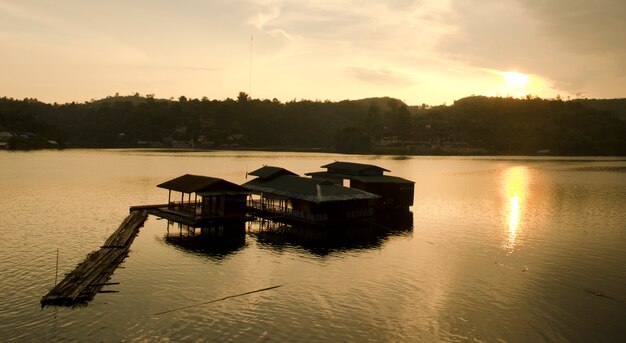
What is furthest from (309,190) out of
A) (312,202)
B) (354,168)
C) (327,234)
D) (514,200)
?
(514,200)

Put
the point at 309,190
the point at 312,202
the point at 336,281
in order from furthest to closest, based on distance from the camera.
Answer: the point at 309,190 < the point at 312,202 < the point at 336,281

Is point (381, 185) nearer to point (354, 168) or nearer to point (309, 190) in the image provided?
point (354, 168)


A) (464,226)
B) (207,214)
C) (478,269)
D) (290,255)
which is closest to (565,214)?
(464,226)

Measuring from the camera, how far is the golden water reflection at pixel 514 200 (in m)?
52.8

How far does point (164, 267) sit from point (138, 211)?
23.4 metres

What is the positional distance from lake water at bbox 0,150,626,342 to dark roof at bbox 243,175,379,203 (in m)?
4.30

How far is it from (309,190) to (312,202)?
1.47 meters

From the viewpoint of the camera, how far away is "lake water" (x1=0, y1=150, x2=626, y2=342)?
25234 millimetres

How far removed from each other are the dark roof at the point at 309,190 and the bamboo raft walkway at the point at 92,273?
54.7 ft

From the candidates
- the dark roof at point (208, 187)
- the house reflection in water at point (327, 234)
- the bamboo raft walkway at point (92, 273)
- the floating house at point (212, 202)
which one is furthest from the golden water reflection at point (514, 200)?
the bamboo raft walkway at point (92, 273)

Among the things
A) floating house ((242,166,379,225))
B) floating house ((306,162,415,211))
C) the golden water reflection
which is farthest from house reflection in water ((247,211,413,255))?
the golden water reflection

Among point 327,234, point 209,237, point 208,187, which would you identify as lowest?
point 209,237

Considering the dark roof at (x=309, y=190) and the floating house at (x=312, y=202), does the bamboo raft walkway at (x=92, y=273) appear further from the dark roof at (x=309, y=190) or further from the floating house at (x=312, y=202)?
the dark roof at (x=309, y=190)

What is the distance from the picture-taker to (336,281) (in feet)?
109
